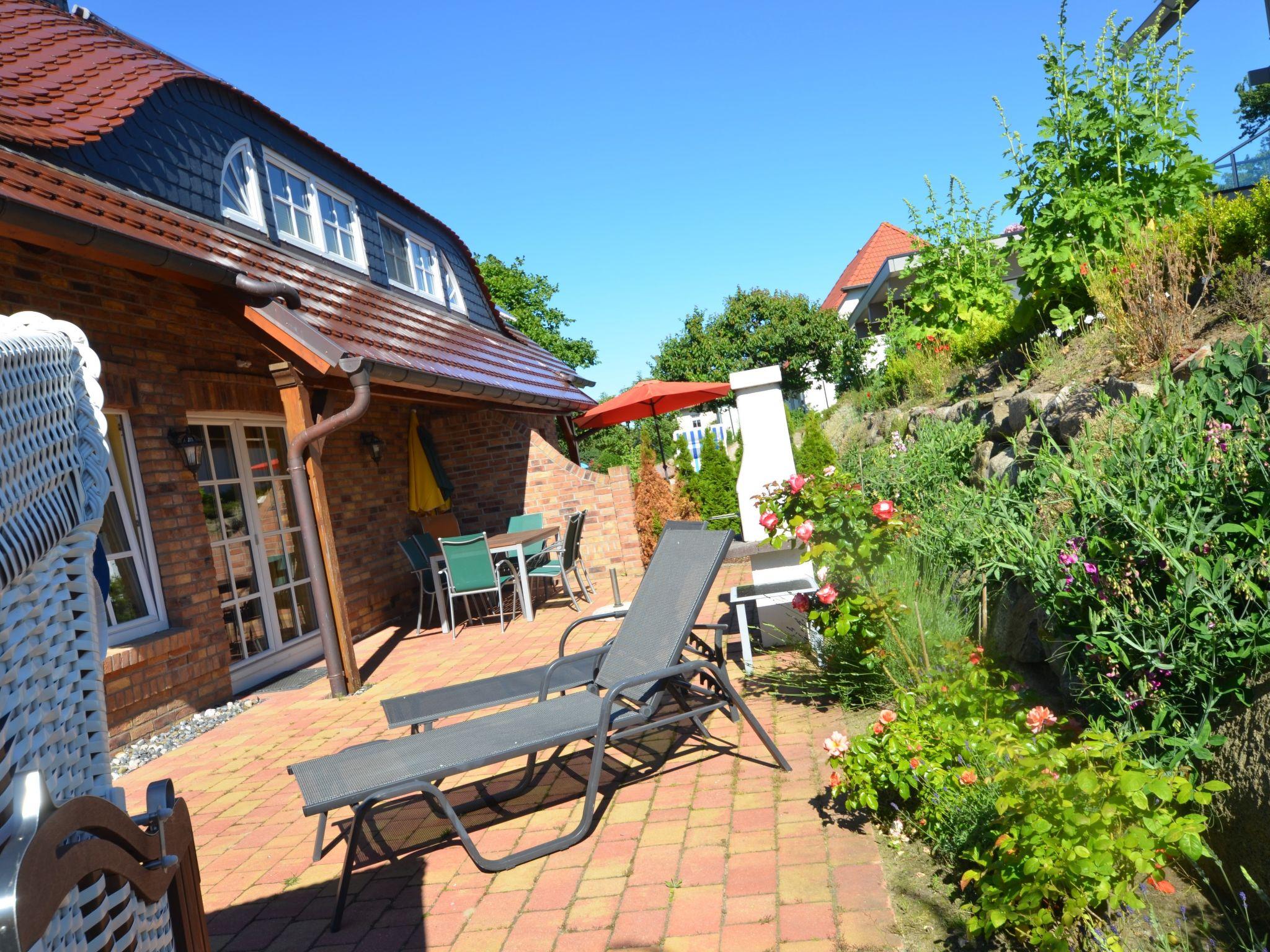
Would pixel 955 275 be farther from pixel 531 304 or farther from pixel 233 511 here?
pixel 531 304

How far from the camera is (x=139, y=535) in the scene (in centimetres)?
552

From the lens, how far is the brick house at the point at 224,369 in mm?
5184

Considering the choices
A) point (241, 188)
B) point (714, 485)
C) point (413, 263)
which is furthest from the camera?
point (714, 485)

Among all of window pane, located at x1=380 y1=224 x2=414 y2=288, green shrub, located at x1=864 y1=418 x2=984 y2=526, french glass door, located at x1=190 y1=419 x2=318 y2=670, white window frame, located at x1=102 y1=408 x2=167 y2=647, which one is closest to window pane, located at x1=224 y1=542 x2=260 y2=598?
french glass door, located at x1=190 y1=419 x2=318 y2=670

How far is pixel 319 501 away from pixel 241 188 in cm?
416

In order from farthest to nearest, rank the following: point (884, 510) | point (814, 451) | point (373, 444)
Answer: point (814, 451), point (373, 444), point (884, 510)

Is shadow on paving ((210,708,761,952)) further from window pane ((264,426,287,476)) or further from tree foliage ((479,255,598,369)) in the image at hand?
tree foliage ((479,255,598,369))

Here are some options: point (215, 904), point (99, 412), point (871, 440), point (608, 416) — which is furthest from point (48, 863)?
point (608, 416)

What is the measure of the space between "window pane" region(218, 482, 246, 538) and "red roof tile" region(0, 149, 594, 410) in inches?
60.6

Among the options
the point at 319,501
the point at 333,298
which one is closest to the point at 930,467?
the point at 319,501

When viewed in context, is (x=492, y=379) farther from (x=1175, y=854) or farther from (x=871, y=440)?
(x=1175, y=854)

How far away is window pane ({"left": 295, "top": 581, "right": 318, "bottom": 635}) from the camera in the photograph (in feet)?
24.4

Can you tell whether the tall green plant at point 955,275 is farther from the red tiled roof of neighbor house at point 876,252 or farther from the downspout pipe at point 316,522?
the red tiled roof of neighbor house at point 876,252

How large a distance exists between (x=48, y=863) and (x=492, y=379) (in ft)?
26.9
